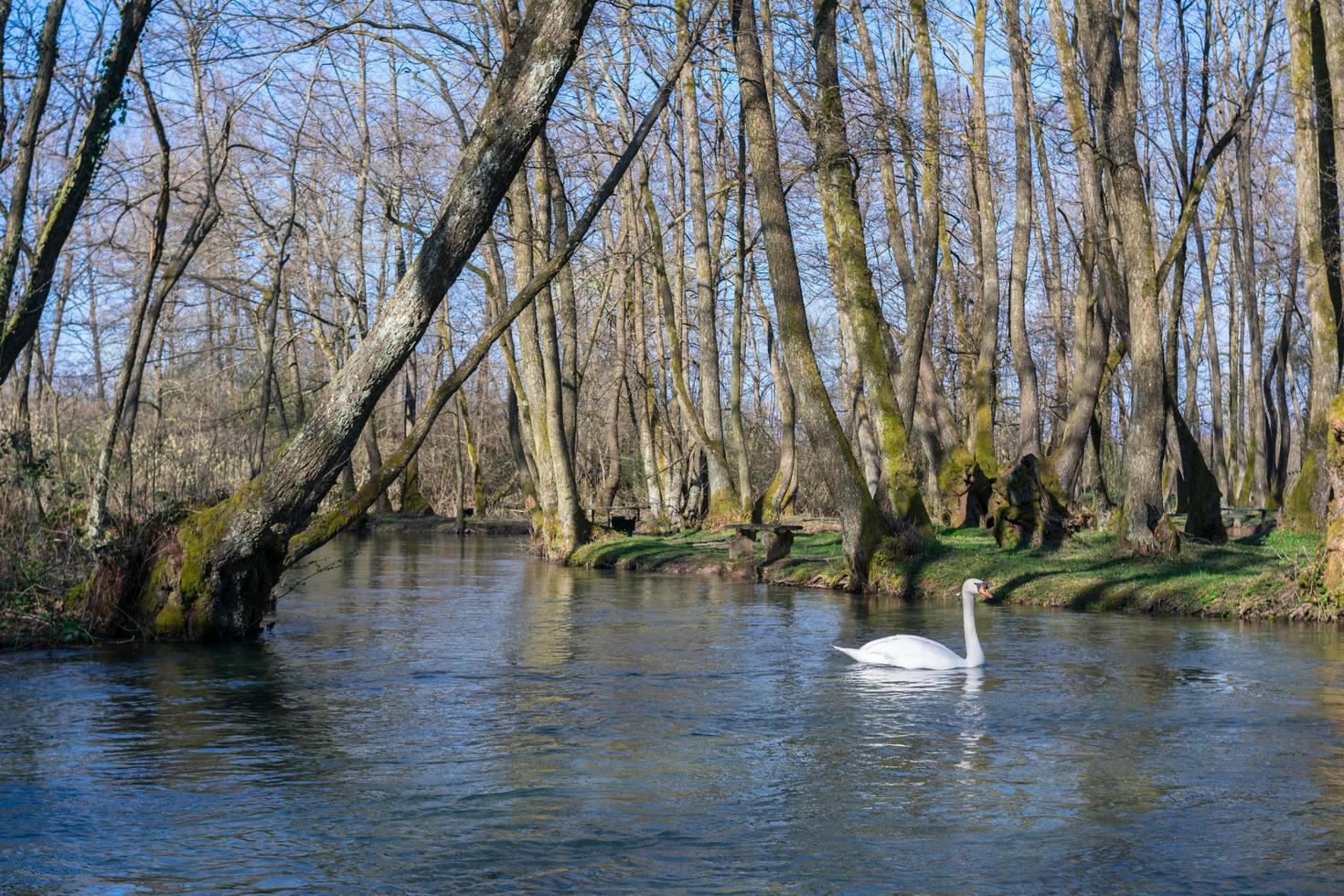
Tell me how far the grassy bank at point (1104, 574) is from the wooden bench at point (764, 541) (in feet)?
0.66

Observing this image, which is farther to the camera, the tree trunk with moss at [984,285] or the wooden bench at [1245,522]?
the tree trunk with moss at [984,285]

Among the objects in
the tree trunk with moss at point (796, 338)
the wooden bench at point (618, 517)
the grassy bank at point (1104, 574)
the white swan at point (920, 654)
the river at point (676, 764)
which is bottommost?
the river at point (676, 764)

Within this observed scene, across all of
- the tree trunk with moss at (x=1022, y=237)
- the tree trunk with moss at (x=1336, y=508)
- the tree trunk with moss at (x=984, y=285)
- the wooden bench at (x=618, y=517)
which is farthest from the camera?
the wooden bench at (x=618, y=517)

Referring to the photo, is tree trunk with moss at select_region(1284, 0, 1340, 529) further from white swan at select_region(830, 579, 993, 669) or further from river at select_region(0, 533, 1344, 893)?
white swan at select_region(830, 579, 993, 669)

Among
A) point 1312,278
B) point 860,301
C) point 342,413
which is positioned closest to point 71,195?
point 342,413

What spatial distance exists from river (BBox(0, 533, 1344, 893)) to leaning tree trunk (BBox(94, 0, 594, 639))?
0.60m

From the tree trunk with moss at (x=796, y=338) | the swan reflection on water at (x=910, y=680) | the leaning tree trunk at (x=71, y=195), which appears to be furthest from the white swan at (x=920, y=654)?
the leaning tree trunk at (x=71, y=195)

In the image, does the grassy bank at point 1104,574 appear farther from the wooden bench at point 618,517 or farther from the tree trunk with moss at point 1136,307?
the wooden bench at point 618,517

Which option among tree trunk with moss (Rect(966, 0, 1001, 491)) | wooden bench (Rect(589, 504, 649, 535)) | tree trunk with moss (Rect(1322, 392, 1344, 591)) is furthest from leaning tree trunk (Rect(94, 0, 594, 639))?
wooden bench (Rect(589, 504, 649, 535))

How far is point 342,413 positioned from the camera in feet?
45.6

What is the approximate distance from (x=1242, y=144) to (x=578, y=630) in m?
24.5

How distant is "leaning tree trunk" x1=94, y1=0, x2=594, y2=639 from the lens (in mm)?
13195

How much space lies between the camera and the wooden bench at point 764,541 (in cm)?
2419

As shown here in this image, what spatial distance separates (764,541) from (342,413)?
468 inches
